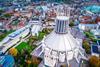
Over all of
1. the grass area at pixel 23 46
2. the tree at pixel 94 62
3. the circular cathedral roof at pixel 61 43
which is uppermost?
the circular cathedral roof at pixel 61 43

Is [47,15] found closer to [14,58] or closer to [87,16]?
[87,16]

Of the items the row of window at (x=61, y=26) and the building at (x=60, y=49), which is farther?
the row of window at (x=61, y=26)

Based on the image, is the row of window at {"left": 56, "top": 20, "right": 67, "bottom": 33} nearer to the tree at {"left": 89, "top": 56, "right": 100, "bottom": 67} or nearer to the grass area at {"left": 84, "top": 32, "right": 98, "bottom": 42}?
the tree at {"left": 89, "top": 56, "right": 100, "bottom": 67}

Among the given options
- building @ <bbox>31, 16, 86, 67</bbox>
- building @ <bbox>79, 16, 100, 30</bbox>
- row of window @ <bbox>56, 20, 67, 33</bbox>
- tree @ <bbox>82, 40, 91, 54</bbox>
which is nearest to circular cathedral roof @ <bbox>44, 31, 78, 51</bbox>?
building @ <bbox>31, 16, 86, 67</bbox>

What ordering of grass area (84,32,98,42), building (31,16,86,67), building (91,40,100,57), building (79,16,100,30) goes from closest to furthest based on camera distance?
building (31,16,86,67)
building (91,40,100,57)
grass area (84,32,98,42)
building (79,16,100,30)

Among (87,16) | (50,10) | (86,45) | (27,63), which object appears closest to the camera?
(27,63)

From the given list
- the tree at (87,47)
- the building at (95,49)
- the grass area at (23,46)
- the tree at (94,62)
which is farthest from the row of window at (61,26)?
the grass area at (23,46)

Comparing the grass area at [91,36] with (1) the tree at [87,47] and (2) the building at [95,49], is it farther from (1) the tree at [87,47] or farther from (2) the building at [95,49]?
(1) the tree at [87,47]

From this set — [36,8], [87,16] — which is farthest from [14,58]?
[36,8]

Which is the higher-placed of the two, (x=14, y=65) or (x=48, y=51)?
(x=48, y=51)
